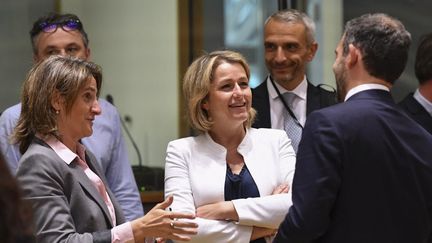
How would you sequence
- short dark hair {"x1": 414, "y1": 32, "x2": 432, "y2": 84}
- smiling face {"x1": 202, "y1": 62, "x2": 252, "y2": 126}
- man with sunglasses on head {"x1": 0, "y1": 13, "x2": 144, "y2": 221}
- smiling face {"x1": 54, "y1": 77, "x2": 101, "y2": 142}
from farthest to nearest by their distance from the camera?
1. short dark hair {"x1": 414, "y1": 32, "x2": 432, "y2": 84}
2. man with sunglasses on head {"x1": 0, "y1": 13, "x2": 144, "y2": 221}
3. smiling face {"x1": 202, "y1": 62, "x2": 252, "y2": 126}
4. smiling face {"x1": 54, "y1": 77, "x2": 101, "y2": 142}

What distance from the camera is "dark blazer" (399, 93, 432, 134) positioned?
345cm

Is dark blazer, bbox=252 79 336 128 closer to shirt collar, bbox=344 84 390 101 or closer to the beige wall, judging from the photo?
shirt collar, bbox=344 84 390 101

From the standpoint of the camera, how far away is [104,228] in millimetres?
2494

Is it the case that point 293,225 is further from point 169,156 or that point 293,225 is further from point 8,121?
point 8,121

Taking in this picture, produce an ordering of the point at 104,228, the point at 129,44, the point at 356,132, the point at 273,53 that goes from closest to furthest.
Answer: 1. the point at 356,132
2. the point at 104,228
3. the point at 273,53
4. the point at 129,44

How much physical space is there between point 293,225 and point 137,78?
312cm

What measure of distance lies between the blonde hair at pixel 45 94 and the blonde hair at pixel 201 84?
20.5 inches

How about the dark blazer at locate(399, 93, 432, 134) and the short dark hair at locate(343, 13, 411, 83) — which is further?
the dark blazer at locate(399, 93, 432, 134)

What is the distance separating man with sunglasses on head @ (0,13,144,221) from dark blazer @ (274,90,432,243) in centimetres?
96

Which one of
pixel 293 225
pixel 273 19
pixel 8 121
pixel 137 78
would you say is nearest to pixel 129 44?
pixel 137 78

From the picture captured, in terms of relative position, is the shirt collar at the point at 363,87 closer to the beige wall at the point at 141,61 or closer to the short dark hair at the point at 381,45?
the short dark hair at the point at 381,45

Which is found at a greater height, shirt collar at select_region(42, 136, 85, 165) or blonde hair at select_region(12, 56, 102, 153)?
blonde hair at select_region(12, 56, 102, 153)

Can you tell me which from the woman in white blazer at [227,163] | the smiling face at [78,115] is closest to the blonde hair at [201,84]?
the woman in white blazer at [227,163]

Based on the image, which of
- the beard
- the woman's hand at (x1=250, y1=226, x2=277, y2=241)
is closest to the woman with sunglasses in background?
the woman's hand at (x1=250, y1=226, x2=277, y2=241)
